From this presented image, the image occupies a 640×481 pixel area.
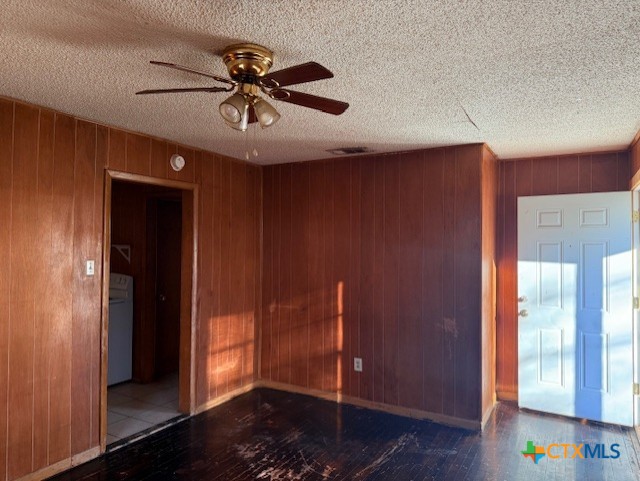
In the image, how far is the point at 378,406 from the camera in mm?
3934

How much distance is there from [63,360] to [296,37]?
2520mm

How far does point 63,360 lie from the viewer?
2.87 meters

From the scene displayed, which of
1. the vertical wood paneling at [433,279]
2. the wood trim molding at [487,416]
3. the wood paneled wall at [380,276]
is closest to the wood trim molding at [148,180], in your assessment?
the wood paneled wall at [380,276]

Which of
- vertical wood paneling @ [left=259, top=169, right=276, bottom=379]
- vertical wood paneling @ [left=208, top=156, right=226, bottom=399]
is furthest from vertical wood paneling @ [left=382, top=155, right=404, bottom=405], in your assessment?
vertical wood paneling @ [left=208, top=156, right=226, bottom=399]

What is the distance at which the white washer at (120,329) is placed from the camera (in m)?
4.46

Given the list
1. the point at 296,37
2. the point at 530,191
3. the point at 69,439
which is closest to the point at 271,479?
the point at 69,439

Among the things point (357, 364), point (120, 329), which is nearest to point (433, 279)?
point (357, 364)

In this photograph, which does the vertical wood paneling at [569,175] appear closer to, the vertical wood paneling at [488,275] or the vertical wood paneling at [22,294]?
the vertical wood paneling at [488,275]

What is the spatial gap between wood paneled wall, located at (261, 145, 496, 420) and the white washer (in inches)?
57.0

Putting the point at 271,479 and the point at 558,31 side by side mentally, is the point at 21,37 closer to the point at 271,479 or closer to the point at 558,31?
the point at 558,31

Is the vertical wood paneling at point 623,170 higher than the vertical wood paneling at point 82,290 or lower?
higher

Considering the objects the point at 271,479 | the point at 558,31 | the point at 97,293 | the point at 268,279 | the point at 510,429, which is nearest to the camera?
the point at 558,31

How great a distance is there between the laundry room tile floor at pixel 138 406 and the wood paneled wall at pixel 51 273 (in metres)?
0.46

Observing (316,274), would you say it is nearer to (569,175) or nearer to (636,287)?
(569,175)
